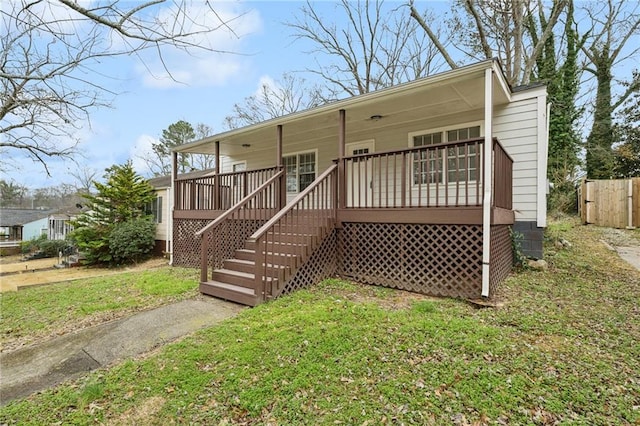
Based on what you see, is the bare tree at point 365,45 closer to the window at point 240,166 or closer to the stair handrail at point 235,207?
the window at point 240,166

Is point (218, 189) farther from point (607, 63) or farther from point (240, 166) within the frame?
point (607, 63)

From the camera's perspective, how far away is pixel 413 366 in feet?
10.3

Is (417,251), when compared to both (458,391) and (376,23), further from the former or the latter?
(376,23)

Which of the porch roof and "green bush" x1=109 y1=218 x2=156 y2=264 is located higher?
the porch roof

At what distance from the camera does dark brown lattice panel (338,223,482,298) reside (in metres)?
5.15

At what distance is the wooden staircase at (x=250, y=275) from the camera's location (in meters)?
5.11

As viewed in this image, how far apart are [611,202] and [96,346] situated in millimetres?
16686

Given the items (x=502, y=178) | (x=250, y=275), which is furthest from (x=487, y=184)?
(x=250, y=275)

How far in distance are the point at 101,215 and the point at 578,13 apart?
24069mm

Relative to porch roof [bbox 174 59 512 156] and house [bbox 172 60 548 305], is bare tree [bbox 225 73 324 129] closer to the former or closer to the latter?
porch roof [bbox 174 59 512 156]

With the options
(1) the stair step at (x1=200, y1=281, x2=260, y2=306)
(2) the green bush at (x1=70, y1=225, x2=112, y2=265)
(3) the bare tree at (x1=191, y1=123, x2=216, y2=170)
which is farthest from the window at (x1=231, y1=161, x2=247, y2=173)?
(3) the bare tree at (x1=191, y1=123, x2=216, y2=170)

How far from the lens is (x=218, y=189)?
30.0 feet

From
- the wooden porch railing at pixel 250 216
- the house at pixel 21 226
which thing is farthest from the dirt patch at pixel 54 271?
the house at pixel 21 226

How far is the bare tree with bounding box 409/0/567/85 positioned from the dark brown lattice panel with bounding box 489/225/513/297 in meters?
11.1
